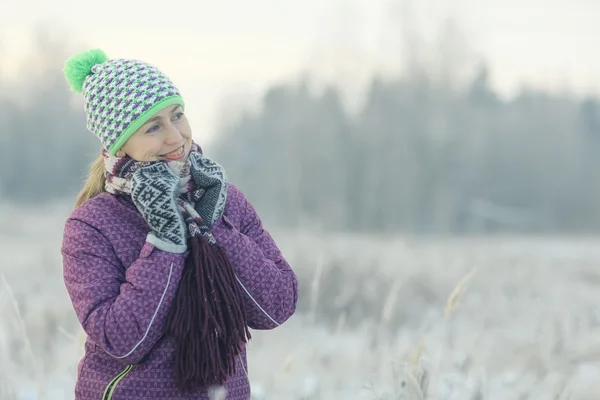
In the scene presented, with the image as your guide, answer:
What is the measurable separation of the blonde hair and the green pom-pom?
0.22 metres

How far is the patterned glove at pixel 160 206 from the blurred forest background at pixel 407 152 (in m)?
16.6

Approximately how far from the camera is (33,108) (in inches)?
790

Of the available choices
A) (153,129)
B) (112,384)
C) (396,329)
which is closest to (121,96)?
(153,129)

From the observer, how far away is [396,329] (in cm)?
693

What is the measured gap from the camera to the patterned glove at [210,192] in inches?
83.8

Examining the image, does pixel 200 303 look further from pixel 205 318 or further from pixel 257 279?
pixel 257 279

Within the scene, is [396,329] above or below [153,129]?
below

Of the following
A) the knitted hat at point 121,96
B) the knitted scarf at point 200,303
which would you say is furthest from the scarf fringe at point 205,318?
the knitted hat at point 121,96

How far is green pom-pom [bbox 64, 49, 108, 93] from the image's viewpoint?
2.25 metres

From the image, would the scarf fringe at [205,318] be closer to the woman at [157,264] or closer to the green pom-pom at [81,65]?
the woman at [157,264]

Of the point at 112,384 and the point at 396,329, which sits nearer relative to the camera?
the point at 112,384

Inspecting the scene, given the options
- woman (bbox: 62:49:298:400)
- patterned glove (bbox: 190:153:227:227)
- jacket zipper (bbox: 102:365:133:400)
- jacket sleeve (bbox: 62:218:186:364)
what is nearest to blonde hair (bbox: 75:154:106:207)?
woman (bbox: 62:49:298:400)

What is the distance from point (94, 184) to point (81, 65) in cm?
34

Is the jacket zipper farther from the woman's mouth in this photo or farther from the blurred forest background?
the blurred forest background
